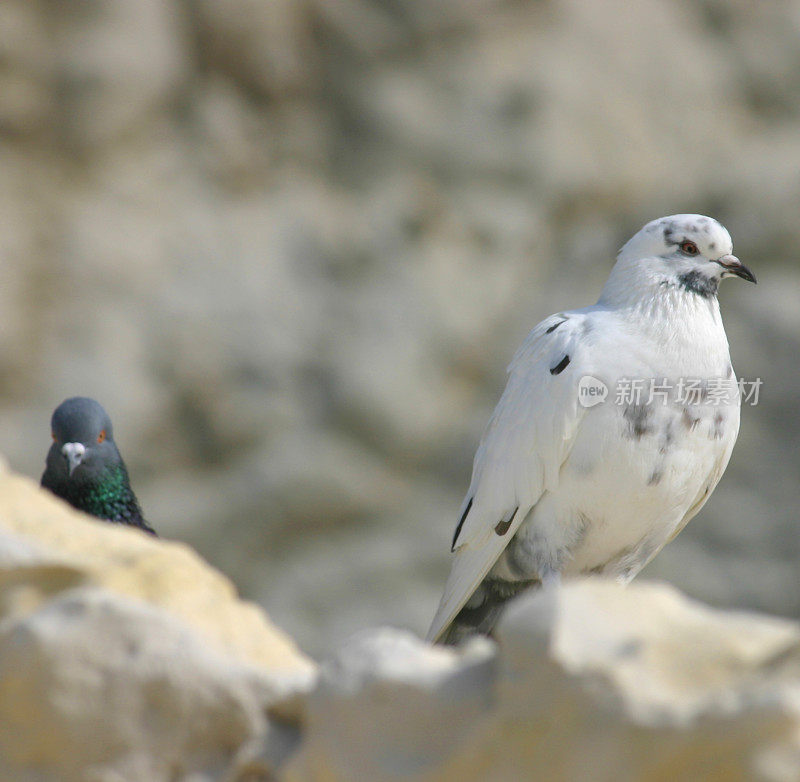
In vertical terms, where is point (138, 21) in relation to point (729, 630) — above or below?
above

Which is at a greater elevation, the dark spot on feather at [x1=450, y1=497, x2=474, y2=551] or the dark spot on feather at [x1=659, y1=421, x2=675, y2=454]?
the dark spot on feather at [x1=659, y1=421, x2=675, y2=454]

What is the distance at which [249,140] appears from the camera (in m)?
7.00

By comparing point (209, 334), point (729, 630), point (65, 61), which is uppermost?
point (65, 61)

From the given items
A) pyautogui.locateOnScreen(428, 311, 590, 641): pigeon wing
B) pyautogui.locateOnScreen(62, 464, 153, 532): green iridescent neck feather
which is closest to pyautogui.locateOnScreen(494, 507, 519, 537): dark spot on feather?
pyautogui.locateOnScreen(428, 311, 590, 641): pigeon wing

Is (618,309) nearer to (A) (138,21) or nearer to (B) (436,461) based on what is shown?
(B) (436,461)

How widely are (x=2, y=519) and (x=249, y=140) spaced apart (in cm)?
491

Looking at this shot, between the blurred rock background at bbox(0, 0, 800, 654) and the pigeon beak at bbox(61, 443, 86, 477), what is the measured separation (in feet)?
9.38

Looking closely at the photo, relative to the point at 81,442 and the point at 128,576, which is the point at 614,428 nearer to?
the point at 81,442

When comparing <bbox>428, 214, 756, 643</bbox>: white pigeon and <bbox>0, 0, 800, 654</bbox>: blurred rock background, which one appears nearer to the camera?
<bbox>428, 214, 756, 643</bbox>: white pigeon

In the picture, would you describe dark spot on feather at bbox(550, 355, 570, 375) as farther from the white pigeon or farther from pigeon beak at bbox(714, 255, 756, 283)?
pigeon beak at bbox(714, 255, 756, 283)

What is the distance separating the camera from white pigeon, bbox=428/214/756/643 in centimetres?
369

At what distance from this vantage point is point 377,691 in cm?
178

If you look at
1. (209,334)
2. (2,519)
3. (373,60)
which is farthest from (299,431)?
(2,519)

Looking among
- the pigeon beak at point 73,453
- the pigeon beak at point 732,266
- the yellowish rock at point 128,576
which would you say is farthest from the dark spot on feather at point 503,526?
the yellowish rock at point 128,576
